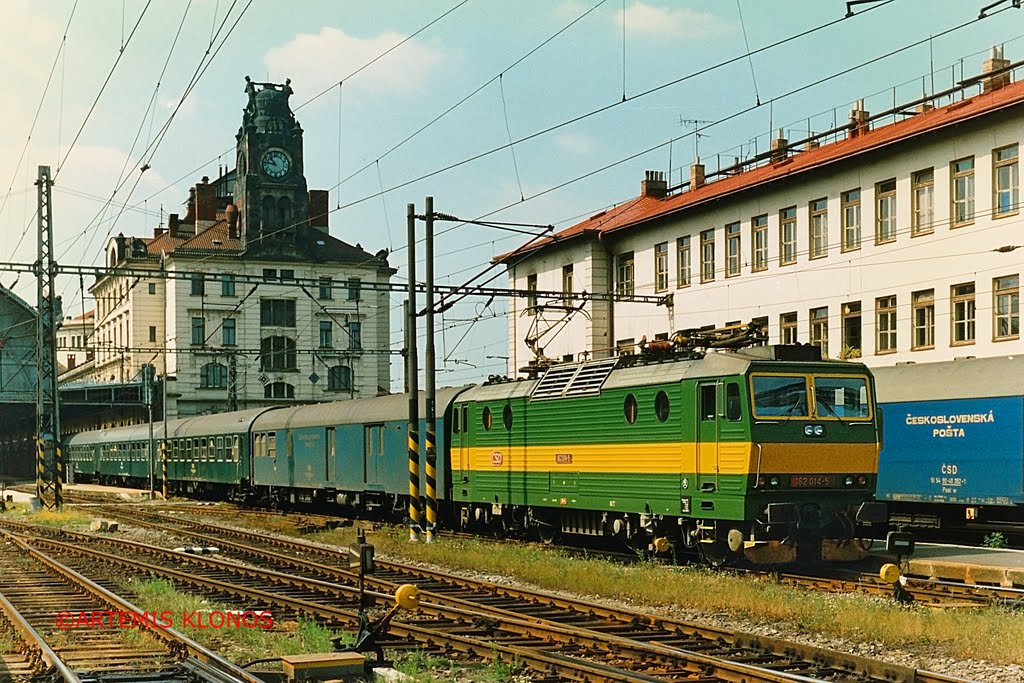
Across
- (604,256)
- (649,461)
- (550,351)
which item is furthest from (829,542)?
(550,351)

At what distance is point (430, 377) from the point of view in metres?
26.7

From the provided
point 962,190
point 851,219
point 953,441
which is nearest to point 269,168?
point 851,219

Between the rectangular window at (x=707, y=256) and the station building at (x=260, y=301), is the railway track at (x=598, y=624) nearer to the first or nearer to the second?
the rectangular window at (x=707, y=256)

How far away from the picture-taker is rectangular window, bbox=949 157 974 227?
34.4 metres

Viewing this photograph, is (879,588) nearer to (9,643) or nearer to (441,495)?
(9,643)

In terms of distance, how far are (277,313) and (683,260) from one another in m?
53.4

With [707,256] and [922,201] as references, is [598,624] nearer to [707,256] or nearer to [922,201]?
[922,201]

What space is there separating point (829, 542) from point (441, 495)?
1121 cm

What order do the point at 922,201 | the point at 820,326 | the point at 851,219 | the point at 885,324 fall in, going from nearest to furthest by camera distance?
1. the point at 922,201
2. the point at 885,324
3. the point at 851,219
4. the point at 820,326

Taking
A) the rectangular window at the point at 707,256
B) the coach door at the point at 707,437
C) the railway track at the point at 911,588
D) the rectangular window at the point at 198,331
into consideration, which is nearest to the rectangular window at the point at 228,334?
the rectangular window at the point at 198,331

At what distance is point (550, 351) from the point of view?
186 feet

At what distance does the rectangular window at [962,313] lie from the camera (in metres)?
34.1

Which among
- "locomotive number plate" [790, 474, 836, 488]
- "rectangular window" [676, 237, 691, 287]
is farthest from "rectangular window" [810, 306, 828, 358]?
"locomotive number plate" [790, 474, 836, 488]

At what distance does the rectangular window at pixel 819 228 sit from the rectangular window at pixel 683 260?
23.2 feet
